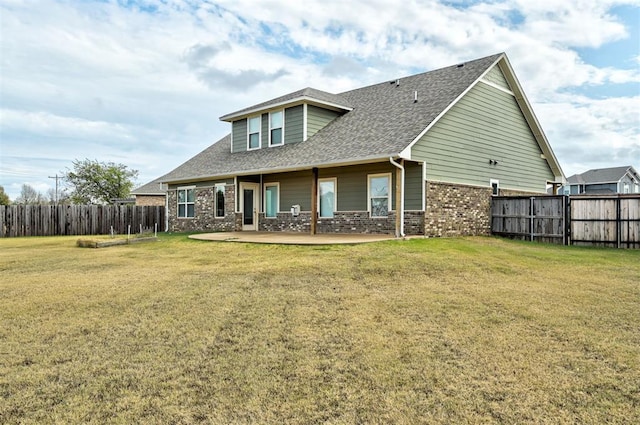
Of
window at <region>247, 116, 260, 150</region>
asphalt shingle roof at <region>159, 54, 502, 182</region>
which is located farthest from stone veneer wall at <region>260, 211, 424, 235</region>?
window at <region>247, 116, 260, 150</region>

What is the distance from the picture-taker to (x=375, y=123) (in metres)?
15.6

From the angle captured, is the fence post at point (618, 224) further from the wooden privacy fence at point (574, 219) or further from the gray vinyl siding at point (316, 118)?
the gray vinyl siding at point (316, 118)

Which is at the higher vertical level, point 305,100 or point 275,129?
point 305,100

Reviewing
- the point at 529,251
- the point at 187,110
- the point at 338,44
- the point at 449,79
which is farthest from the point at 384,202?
the point at 187,110

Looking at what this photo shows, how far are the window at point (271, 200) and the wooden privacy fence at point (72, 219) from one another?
29.0ft

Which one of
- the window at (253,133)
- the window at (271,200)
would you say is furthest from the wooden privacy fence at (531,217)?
the window at (253,133)

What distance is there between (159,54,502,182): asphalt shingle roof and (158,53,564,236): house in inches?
2.5

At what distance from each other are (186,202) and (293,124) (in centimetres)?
782

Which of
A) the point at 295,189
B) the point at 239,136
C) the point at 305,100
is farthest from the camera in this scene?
the point at 239,136

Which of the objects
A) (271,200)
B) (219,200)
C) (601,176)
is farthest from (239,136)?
(601,176)

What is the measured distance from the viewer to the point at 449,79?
53.1 feet

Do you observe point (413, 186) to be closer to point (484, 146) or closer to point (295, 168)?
point (295, 168)

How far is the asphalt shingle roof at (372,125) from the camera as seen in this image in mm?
13750

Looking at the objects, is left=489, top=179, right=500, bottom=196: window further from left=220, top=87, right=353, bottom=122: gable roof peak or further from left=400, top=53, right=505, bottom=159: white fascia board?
left=220, top=87, right=353, bottom=122: gable roof peak
